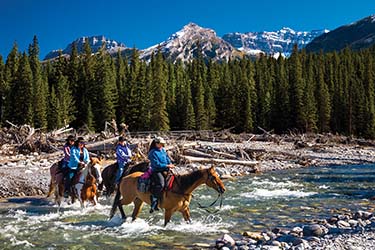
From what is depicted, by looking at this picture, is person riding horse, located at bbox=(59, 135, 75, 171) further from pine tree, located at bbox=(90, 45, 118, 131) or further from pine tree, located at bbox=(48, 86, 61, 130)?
pine tree, located at bbox=(90, 45, 118, 131)

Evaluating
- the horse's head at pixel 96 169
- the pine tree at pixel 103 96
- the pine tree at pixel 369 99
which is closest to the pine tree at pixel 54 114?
the pine tree at pixel 103 96

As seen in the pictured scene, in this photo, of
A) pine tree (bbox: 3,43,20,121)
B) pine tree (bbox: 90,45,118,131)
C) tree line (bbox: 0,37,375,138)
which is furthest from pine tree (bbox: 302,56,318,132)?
pine tree (bbox: 3,43,20,121)

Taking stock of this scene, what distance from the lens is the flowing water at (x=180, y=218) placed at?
10.3m

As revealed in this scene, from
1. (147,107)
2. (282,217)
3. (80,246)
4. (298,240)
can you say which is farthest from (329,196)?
(147,107)

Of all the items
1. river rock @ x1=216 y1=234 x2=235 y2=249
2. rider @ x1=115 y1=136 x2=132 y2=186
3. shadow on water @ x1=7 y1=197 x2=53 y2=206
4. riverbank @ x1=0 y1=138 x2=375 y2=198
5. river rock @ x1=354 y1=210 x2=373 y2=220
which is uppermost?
rider @ x1=115 y1=136 x2=132 y2=186

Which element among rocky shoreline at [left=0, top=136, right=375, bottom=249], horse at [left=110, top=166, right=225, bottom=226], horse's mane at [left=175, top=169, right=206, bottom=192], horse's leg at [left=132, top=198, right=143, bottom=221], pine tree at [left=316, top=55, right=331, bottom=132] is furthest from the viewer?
pine tree at [left=316, top=55, right=331, bottom=132]

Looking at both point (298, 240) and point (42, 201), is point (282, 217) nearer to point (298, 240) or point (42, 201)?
point (298, 240)

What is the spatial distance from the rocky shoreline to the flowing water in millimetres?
1093

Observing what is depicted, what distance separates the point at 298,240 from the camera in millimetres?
9102

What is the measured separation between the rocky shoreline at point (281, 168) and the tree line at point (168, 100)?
→ 103 ft

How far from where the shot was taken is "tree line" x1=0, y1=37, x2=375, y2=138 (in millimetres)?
Answer: 65750

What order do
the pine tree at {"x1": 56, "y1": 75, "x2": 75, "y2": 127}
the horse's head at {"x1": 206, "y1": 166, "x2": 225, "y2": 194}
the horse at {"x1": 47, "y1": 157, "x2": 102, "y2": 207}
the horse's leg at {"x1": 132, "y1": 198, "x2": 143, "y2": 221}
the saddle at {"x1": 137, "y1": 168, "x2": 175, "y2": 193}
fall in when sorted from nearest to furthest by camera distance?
the horse's head at {"x1": 206, "y1": 166, "x2": 225, "y2": 194} < the saddle at {"x1": 137, "y1": 168, "x2": 175, "y2": 193} < the horse's leg at {"x1": 132, "y1": 198, "x2": 143, "y2": 221} < the horse at {"x1": 47, "y1": 157, "x2": 102, "y2": 207} < the pine tree at {"x1": 56, "y1": 75, "x2": 75, "y2": 127}

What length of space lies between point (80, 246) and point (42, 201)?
780 cm

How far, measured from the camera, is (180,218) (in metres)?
13.1
